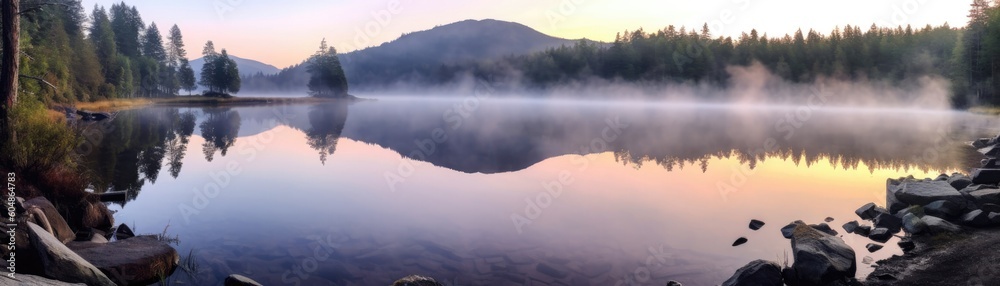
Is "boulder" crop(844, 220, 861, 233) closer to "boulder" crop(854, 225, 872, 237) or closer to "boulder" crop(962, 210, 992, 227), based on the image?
"boulder" crop(854, 225, 872, 237)

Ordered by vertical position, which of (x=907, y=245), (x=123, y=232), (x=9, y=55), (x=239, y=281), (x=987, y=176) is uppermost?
(x=9, y=55)

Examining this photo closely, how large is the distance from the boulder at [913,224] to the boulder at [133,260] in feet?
65.6

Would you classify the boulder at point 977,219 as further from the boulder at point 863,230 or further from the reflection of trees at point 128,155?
the reflection of trees at point 128,155

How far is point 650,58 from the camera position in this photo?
155375 millimetres

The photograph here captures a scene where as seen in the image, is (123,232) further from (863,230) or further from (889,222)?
(889,222)

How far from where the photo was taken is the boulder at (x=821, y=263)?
11195 mm

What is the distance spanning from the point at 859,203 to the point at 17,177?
28.7 metres

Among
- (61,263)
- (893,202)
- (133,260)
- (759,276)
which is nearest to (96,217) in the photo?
(133,260)

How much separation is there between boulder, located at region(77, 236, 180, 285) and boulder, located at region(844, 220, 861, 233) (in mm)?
19169

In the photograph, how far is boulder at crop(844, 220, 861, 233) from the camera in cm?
1628

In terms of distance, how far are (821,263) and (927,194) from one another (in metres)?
9.50

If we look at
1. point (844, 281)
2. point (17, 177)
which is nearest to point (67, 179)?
point (17, 177)

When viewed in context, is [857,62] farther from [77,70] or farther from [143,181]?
[77,70]

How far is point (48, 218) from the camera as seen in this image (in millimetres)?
12484
